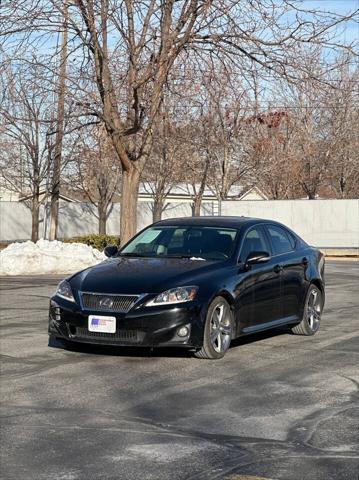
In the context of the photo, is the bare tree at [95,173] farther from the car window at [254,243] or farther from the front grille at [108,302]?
the front grille at [108,302]

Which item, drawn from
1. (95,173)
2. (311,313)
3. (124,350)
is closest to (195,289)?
(124,350)

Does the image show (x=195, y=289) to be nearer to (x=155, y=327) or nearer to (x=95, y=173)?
(x=155, y=327)

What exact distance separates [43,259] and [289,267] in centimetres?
1258

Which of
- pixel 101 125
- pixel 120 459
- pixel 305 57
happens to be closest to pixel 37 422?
pixel 120 459

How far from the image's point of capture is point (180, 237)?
10.9 metres

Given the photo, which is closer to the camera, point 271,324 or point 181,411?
point 181,411

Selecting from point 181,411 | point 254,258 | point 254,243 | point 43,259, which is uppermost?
point 254,243

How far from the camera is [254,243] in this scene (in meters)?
10.9

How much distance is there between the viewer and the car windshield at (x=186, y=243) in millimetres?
10547

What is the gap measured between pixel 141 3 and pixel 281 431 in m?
16.1

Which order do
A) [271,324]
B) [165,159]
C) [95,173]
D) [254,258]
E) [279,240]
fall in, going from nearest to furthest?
1. [254,258]
2. [271,324]
3. [279,240]
4. [165,159]
5. [95,173]

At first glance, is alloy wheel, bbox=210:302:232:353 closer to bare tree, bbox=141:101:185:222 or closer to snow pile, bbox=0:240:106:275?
snow pile, bbox=0:240:106:275

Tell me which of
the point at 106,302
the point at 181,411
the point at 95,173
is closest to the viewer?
the point at 181,411

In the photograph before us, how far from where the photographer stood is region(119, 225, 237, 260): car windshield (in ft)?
34.6
